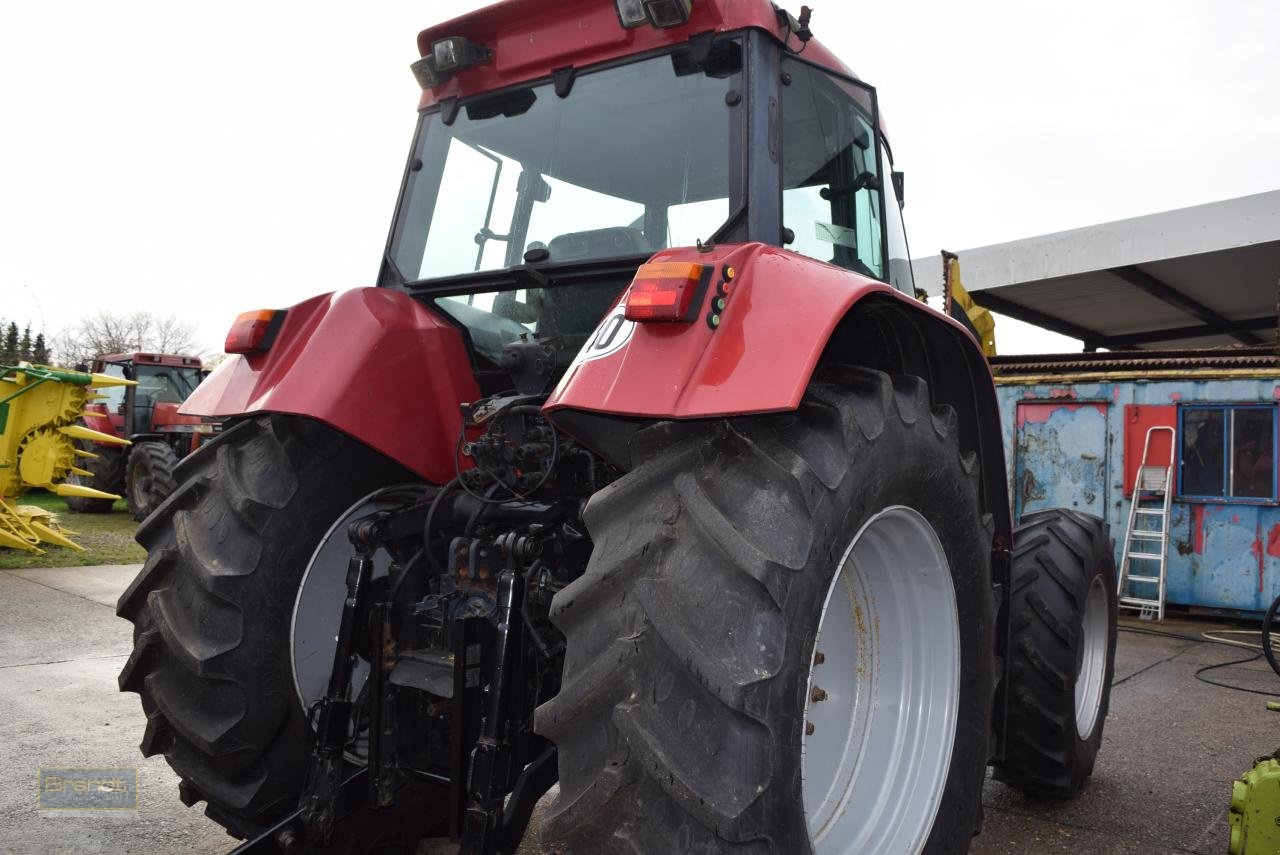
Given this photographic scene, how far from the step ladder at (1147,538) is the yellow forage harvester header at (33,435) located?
9.67 metres

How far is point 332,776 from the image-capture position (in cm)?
238

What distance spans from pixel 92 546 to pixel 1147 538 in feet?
35.3

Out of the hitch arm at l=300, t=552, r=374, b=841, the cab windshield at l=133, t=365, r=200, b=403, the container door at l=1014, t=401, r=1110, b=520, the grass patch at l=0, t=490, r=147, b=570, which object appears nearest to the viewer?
the hitch arm at l=300, t=552, r=374, b=841

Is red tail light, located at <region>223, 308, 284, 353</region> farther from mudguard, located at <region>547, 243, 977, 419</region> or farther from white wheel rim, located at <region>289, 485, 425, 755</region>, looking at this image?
mudguard, located at <region>547, 243, 977, 419</region>

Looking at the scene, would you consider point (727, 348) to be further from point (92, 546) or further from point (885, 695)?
point (92, 546)

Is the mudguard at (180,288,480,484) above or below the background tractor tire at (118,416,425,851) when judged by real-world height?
above

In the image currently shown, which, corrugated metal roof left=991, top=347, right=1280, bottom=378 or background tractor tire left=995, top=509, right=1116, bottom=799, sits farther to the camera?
corrugated metal roof left=991, top=347, right=1280, bottom=378

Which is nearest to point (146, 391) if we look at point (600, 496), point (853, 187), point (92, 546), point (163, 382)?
point (163, 382)

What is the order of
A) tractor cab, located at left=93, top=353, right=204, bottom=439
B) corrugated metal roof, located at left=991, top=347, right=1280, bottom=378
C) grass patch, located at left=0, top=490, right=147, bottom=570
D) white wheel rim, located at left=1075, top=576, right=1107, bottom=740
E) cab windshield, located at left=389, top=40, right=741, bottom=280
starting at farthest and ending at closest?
tractor cab, located at left=93, top=353, right=204, bottom=439 < grass patch, located at left=0, top=490, right=147, bottom=570 < corrugated metal roof, located at left=991, top=347, right=1280, bottom=378 < white wheel rim, located at left=1075, top=576, right=1107, bottom=740 < cab windshield, located at left=389, top=40, right=741, bottom=280

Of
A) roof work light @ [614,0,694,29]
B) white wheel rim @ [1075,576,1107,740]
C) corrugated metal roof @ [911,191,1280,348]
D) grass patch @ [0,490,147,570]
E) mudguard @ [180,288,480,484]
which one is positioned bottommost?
grass patch @ [0,490,147,570]

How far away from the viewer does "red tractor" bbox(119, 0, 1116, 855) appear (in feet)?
5.49

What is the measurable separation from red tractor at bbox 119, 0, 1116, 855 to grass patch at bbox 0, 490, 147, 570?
7.78 metres

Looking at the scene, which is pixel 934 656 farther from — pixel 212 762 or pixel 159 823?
pixel 159 823

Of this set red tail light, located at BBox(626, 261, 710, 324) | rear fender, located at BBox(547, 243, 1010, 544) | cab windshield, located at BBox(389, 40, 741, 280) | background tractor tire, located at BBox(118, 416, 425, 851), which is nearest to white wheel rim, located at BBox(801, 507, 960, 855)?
rear fender, located at BBox(547, 243, 1010, 544)
